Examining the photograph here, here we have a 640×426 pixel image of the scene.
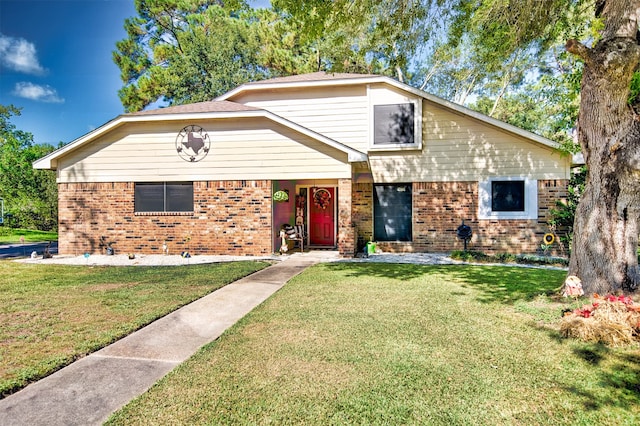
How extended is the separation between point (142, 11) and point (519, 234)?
27.0m

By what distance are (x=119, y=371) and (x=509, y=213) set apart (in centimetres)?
1179

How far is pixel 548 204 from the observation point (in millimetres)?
11609

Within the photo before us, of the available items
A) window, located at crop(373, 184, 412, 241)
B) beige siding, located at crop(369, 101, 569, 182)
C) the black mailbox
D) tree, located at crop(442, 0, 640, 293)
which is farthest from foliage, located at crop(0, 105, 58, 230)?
tree, located at crop(442, 0, 640, 293)

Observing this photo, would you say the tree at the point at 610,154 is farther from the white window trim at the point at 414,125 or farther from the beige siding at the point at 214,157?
the white window trim at the point at 414,125

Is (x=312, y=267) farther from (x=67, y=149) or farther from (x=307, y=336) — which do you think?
(x=67, y=149)

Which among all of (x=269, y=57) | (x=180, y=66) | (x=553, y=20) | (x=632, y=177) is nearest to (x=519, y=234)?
(x=553, y=20)

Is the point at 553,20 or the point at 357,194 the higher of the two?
the point at 553,20

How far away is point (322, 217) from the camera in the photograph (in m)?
14.1

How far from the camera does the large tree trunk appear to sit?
16.4 feet

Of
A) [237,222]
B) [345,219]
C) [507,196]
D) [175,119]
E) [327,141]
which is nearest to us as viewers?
[327,141]

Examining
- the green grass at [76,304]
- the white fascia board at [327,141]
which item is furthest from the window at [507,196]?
the green grass at [76,304]

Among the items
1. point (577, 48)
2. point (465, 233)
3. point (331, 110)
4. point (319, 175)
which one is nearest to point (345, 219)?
point (319, 175)

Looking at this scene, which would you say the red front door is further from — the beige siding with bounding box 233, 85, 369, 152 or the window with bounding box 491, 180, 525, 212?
the window with bounding box 491, 180, 525, 212

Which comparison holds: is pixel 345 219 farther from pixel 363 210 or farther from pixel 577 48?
pixel 577 48
